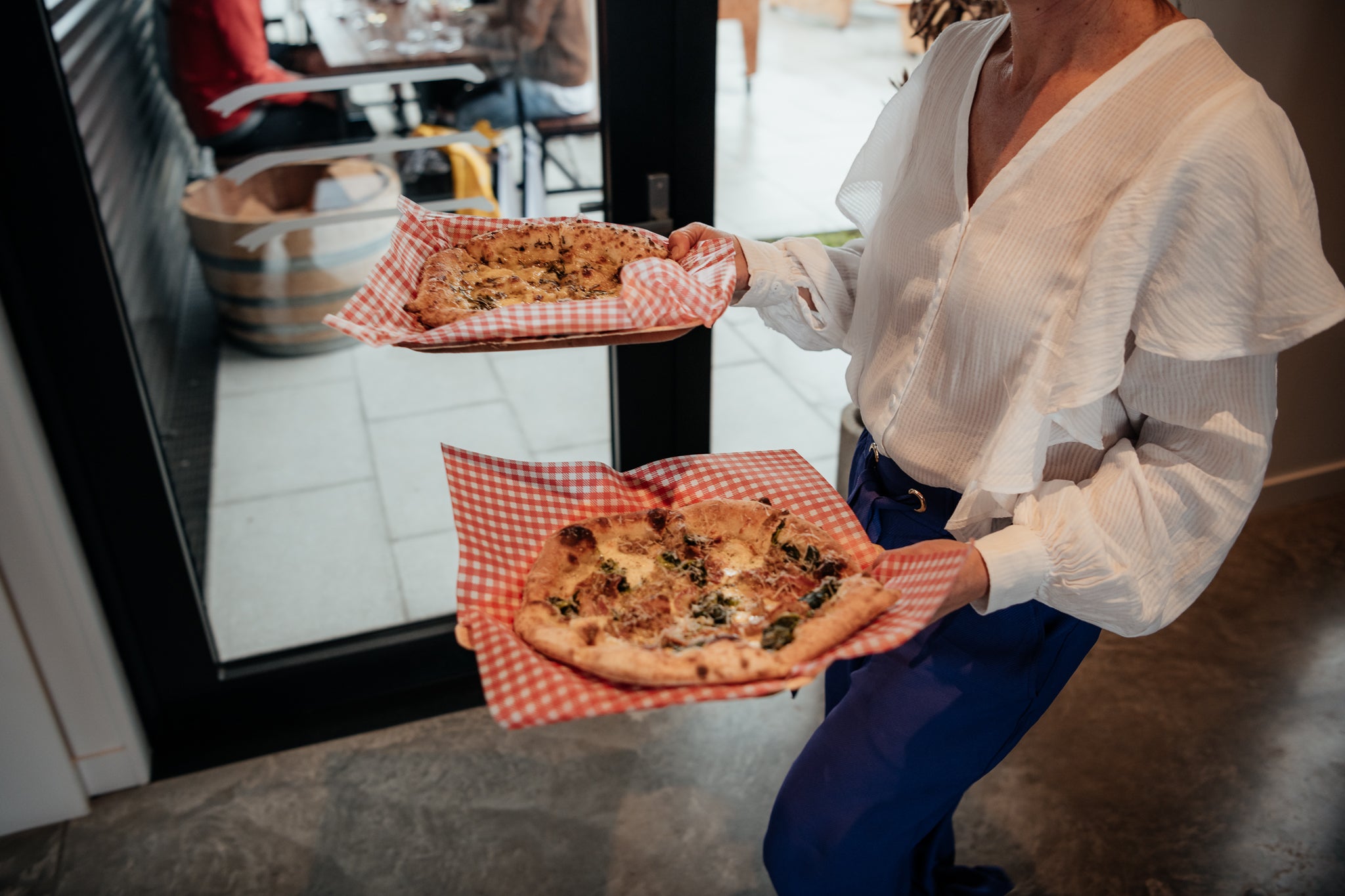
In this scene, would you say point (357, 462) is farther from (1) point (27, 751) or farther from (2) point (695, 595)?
(2) point (695, 595)

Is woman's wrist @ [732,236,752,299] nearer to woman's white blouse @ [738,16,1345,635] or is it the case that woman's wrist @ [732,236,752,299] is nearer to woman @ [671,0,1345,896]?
woman @ [671,0,1345,896]

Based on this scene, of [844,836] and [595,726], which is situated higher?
[844,836]

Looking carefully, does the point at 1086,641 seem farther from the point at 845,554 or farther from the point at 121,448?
the point at 121,448

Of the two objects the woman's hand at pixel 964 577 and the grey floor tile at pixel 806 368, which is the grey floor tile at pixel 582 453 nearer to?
the grey floor tile at pixel 806 368

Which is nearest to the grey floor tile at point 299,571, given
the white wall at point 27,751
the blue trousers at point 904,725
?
the white wall at point 27,751

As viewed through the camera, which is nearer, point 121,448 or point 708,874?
point 121,448

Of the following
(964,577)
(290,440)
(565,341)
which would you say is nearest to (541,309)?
(565,341)

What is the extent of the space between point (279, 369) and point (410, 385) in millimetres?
334

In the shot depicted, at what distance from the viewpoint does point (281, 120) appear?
193 centimetres

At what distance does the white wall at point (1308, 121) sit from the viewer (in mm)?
2309

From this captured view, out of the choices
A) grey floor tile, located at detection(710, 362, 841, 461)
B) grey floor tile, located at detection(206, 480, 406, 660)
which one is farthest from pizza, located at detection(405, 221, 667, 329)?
grey floor tile, located at detection(710, 362, 841, 461)

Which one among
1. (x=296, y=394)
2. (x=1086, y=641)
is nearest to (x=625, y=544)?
(x=1086, y=641)

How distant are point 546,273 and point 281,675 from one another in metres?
1.42

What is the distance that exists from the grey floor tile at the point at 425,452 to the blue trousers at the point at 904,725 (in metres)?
1.39
